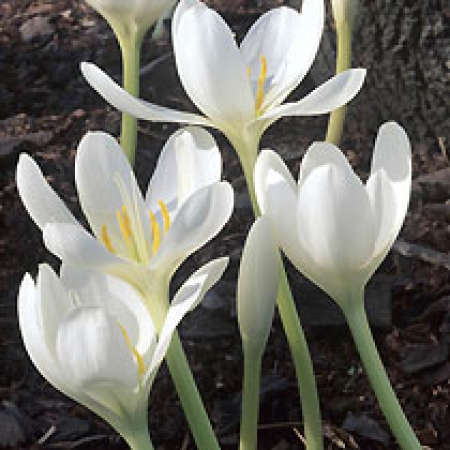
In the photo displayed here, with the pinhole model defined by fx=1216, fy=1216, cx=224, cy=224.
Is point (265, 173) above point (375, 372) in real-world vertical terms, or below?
above

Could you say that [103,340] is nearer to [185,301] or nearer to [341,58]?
[185,301]

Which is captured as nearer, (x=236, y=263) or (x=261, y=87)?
(x=261, y=87)

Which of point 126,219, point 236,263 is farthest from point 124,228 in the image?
point 236,263

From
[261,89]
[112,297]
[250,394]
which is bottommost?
[250,394]


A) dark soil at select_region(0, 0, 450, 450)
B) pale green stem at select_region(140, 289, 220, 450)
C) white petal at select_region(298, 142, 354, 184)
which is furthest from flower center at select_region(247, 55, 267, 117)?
dark soil at select_region(0, 0, 450, 450)

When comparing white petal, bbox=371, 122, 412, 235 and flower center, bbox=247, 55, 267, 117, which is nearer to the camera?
white petal, bbox=371, 122, 412, 235

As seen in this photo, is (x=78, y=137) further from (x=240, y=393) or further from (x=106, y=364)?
(x=106, y=364)

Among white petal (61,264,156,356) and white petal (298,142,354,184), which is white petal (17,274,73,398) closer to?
white petal (61,264,156,356)
